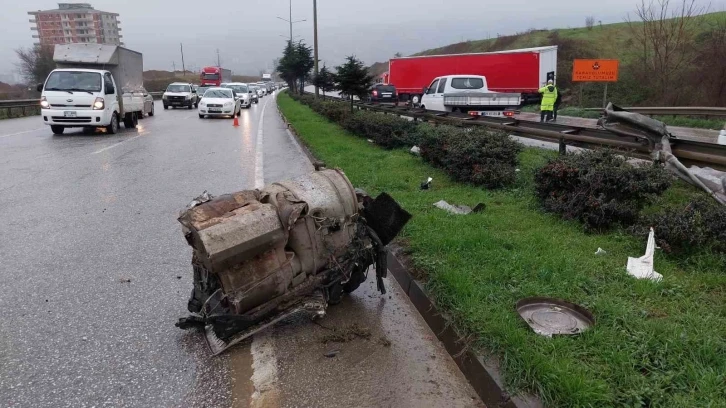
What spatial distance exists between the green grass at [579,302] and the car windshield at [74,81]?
544 inches

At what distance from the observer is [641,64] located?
1378 inches

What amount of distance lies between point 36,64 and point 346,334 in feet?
215

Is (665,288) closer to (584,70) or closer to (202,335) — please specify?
(202,335)

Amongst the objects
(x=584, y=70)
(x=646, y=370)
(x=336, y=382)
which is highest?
(x=584, y=70)

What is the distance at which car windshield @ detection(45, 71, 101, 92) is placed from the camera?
15883mm

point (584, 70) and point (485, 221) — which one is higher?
point (584, 70)

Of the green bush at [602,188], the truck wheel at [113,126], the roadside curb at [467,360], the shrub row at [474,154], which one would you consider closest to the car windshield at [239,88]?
the truck wheel at [113,126]

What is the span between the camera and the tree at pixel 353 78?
19484 millimetres

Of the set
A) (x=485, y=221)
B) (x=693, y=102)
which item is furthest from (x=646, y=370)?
(x=693, y=102)

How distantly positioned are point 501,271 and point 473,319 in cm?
87

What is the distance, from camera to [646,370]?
2881mm

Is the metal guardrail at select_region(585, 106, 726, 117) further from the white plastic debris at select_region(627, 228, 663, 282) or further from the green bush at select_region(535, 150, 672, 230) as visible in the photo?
the white plastic debris at select_region(627, 228, 663, 282)

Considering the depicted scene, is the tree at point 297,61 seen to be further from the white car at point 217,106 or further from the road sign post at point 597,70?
the road sign post at point 597,70

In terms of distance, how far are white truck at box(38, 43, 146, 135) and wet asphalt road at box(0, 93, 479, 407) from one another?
30.6 feet
